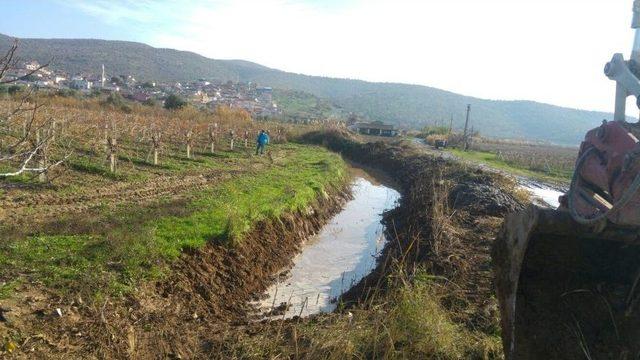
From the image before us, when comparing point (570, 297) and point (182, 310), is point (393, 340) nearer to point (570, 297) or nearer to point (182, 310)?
point (570, 297)

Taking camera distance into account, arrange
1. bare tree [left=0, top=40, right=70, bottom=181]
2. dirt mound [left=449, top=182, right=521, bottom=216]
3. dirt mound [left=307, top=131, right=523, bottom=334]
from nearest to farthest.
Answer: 1. bare tree [left=0, top=40, right=70, bottom=181]
2. dirt mound [left=307, top=131, right=523, bottom=334]
3. dirt mound [left=449, top=182, right=521, bottom=216]

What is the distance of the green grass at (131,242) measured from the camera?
7816mm

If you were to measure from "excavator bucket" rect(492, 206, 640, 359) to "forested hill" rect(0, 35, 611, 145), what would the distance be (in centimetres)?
11670

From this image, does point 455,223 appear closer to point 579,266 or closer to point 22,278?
point 579,266

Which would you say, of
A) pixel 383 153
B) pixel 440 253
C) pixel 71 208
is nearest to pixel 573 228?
pixel 440 253

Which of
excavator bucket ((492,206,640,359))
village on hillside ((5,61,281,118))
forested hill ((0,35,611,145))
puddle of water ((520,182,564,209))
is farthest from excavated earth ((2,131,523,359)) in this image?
forested hill ((0,35,611,145))

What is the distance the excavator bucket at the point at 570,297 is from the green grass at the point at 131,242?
222 inches

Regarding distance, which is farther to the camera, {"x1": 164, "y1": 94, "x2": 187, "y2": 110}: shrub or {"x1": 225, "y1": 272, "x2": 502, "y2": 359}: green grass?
{"x1": 164, "y1": 94, "x2": 187, "y2": 110}: shrub

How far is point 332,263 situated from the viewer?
1401cm

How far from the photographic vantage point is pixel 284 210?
605 inches

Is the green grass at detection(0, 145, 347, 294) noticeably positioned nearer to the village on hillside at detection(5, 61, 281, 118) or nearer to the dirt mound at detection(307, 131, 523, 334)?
the dirt mound at detection(307, 131, 523, 334)

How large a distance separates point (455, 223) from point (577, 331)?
892cm

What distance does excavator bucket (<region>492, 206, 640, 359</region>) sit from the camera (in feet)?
16.8

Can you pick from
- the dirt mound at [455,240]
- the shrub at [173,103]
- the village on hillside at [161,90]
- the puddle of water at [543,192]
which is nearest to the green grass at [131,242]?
the dirt mound at [455,240]
